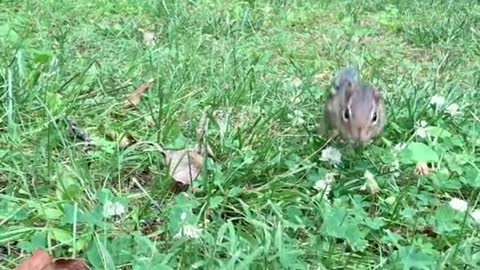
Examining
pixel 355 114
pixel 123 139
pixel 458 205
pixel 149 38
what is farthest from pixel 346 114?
pixel 149 38

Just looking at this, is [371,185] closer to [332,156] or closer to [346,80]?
[332,156]

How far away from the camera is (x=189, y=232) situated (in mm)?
2533

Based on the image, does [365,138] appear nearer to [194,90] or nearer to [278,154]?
[278,154]

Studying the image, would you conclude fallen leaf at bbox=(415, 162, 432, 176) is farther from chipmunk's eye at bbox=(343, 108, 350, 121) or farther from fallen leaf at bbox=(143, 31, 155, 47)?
fallen leaf at bbox=(143, 31, 155, 47)

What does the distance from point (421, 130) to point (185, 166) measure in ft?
3.20

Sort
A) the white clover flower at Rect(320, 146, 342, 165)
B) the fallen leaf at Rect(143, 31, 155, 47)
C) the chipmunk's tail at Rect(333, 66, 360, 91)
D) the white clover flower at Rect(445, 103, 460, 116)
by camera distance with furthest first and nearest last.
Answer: the fallen leaf at Rect(143, 31, 155, 47)
the white clover flower at Rect(445, 103, 460, 116)
the chipmunk's tail at Rect(333, 66, 360, 91)
the white clover flower at Rect(320, 146, 342, 165)

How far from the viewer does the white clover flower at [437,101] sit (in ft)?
12.4

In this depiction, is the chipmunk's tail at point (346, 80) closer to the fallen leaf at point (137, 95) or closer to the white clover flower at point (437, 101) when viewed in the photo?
the white clover flower at point (437, 101)

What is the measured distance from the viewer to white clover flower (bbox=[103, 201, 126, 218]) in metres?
2.66

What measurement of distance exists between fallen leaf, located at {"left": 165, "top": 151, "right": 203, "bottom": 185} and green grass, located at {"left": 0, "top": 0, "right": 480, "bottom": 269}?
0.11 ft

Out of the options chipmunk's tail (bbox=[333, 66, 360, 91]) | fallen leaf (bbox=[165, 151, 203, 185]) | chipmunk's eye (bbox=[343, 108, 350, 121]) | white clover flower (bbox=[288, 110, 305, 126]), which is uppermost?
chipmunk's tail (bbox=[333, 66, 360, 91])

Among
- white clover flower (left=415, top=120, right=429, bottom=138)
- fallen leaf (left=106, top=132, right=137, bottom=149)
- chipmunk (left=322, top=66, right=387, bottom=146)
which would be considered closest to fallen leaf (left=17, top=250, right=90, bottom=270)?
fallen leaf (left=106, top=132, right=137, bottom=149)

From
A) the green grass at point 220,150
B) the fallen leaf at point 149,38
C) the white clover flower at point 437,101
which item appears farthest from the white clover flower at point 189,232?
the fallen leaf at point 149,38

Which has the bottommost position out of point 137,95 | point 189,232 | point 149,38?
point 149,38
